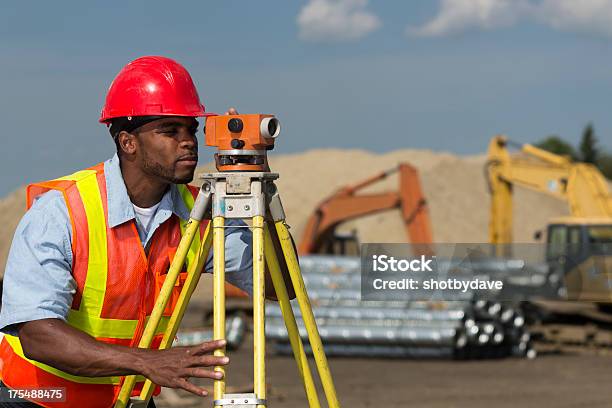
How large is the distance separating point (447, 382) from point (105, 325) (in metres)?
11.2

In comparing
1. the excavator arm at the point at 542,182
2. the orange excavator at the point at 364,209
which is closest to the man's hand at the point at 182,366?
the excavator arm at the point at 542,182

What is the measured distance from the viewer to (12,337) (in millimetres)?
3230

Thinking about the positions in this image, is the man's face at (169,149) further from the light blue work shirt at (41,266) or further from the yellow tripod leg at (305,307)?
the yellow tripod leg at (305,307)

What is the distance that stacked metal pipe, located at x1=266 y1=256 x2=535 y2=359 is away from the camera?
16.4 metres

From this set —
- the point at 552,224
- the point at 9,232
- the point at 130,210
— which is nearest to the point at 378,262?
the point at 130,210

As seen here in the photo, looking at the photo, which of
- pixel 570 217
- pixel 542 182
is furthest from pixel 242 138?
pixel 542 182

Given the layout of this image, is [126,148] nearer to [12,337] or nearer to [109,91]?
[109,91]

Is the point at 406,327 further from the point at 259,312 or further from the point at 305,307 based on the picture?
the point at 259,312

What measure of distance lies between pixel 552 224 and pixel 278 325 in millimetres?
5592

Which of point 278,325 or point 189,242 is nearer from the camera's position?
point 189,242

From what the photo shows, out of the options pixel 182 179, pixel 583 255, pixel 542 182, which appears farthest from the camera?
pixel 542 182

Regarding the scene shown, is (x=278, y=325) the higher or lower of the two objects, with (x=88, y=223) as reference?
lower

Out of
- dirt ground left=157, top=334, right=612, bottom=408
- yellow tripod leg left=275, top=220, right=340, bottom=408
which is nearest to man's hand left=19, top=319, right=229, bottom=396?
yellow tripod leg left=275, top=220, right=340, bottom=408

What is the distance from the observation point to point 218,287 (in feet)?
10.00
